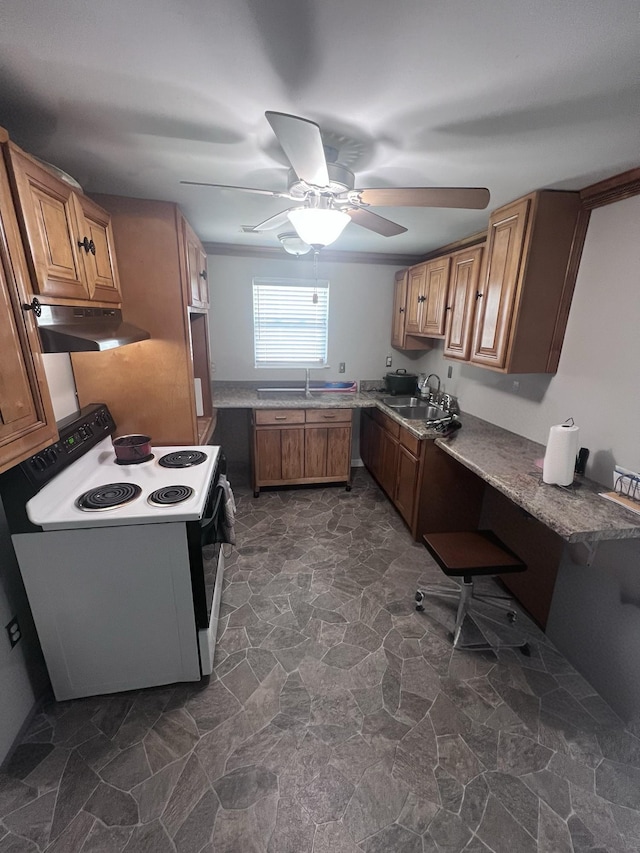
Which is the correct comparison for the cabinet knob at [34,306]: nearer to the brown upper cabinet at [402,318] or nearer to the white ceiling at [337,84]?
the white ceiling at [337,84]

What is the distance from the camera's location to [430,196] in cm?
140

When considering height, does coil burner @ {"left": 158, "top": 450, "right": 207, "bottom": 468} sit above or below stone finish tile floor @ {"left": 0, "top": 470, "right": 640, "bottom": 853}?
above

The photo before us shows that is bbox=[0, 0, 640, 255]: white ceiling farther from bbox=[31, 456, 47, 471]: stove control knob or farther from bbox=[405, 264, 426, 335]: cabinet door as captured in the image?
bbox=[405, 264, 426, 335]: cabinet door

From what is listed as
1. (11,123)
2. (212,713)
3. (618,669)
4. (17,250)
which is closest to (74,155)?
(11,123)

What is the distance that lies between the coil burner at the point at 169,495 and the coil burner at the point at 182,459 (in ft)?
0.96

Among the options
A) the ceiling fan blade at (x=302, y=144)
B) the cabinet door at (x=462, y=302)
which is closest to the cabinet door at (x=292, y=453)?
the cabinet door at (x=462, y=302)

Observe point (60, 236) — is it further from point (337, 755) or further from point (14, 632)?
point (337, 755)

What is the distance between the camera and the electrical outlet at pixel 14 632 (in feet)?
4.94

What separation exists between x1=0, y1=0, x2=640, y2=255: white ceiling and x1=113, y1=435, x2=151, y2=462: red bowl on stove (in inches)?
53.3

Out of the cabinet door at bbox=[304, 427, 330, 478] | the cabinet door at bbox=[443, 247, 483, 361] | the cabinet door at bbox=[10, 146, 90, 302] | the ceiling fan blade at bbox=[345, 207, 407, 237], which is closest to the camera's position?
the cabinet door at bbox=[10, 146, 90, 302]

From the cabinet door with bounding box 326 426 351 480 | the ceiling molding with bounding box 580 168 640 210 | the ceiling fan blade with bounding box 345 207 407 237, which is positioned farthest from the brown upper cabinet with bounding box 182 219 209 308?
the ceiling molding with bounding box 580 168 640 210

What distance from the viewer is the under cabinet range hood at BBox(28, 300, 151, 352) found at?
4.40 ft

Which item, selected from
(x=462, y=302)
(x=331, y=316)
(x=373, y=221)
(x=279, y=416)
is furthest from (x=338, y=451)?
(x=373, y=221)

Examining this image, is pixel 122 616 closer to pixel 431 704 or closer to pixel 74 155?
pixel 431 704
